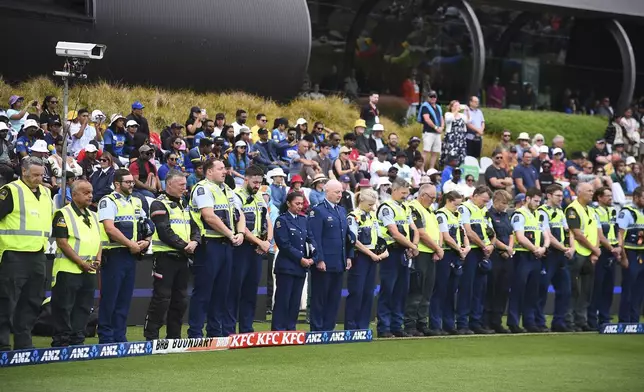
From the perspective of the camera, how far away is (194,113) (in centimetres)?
2316

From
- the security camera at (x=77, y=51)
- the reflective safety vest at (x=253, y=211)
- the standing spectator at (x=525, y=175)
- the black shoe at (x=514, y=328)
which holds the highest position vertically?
the security camera at (x=77, y=51)

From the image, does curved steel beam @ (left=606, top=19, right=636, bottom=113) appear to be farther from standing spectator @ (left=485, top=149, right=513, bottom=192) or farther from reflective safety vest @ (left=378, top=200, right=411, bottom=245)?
reflective safety vest @ (left=378, top=200, right=411, bottom=245)

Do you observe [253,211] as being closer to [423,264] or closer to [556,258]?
[423,264]

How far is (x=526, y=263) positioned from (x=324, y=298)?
412 centimetres

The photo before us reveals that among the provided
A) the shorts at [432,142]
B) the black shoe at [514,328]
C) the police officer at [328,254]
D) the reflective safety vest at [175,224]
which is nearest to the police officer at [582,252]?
the black shoe at [514,328]

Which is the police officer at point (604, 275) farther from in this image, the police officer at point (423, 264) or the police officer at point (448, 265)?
the police officer at point (423, 264)

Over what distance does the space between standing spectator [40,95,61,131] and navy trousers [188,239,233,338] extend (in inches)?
230

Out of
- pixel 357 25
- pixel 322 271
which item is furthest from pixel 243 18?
pixel 322 271

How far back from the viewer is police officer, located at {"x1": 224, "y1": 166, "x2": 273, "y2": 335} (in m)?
16.3

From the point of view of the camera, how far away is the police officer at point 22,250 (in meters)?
13.7

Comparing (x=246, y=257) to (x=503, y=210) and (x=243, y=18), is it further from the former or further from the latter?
(x=243, y=18)

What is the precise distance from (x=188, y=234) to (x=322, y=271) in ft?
7.79

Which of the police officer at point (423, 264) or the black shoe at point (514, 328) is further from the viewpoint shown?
the black shoe at point (514, 328)

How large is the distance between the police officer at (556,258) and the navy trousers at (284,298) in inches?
197
